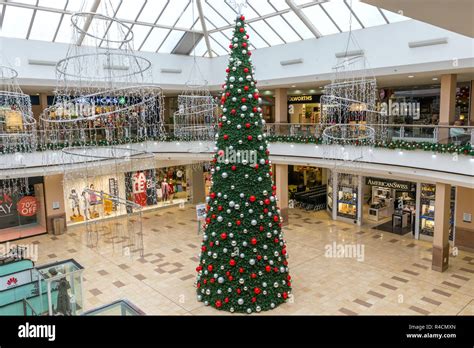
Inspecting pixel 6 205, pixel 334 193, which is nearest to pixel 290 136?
pixel 334 193

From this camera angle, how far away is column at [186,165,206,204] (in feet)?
83.6

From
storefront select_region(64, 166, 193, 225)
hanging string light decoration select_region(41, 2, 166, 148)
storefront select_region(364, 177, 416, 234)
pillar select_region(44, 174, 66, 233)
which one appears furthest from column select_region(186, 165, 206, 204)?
storefront select_region(364, 177, 416, 234)

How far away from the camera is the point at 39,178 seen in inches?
750

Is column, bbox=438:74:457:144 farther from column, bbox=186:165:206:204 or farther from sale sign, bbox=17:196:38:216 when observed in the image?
sale sign, bbox=17:196:38:216

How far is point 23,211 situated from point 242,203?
14.4m

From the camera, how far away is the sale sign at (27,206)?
63.8 feet

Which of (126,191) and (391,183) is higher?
(391,183)

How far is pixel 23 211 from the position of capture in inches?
768

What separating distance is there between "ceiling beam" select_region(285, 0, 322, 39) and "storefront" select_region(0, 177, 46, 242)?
14277mm

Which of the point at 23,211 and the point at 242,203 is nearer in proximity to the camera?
the point at 242,203

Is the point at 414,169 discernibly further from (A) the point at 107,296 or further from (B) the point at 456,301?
(A) the point at 107,296

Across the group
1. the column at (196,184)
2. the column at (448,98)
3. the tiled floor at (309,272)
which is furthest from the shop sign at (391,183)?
the column at (196,184)

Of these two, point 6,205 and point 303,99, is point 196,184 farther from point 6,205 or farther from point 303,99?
point 6,205

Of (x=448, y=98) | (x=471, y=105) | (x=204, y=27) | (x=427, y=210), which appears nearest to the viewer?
(x=448, y=98)
